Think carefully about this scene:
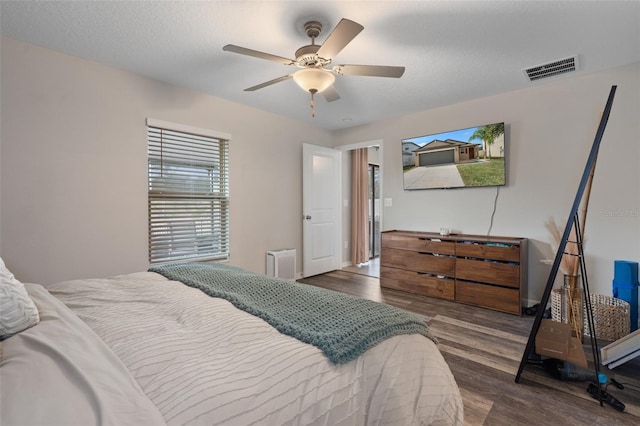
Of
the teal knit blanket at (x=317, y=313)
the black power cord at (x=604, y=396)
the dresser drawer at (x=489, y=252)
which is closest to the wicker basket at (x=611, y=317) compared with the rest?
the dresser drawer at (x=489, y=252)

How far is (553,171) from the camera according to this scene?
10.2 feet

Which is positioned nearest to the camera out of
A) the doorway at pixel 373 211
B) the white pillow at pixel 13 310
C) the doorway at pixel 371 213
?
the white pillow at pixel 13 310

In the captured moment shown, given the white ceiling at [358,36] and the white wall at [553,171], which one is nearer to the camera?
the white ceiling at [358,36]

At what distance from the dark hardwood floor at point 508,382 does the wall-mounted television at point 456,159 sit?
5.21ft

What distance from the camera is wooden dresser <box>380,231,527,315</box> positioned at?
118 inches

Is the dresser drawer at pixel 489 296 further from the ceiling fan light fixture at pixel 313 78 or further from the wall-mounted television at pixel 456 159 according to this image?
the ceiling fan light fixture at pixel 313 78

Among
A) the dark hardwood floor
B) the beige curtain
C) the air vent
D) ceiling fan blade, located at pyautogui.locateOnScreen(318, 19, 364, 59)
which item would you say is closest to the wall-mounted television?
the air vent

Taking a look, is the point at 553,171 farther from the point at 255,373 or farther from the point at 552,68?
the point at 255,373

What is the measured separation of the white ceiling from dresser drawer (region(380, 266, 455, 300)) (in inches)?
87.1

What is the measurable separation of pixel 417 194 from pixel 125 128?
3549 millimetres

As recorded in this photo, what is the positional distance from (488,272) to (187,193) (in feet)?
11.2

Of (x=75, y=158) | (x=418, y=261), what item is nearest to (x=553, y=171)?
(x=418, y=261)

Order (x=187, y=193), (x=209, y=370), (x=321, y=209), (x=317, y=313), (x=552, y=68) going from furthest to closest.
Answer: (x=321, y=209) → (x=187, y=193) → (x=552, y=68) → (x=317, y=313) → (x=209, y=370)

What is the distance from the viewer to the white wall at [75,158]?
2.31 m
